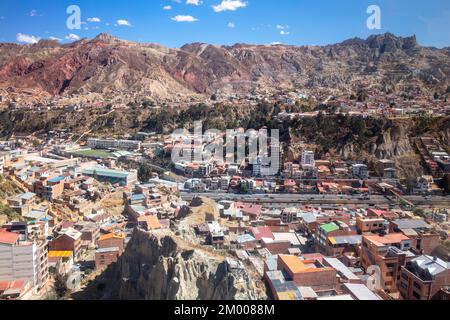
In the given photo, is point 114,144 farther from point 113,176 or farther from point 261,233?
point 261,233

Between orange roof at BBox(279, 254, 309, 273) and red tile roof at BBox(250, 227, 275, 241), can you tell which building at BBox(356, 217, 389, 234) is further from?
orange roof at BBox(279, 254, 309, 273)

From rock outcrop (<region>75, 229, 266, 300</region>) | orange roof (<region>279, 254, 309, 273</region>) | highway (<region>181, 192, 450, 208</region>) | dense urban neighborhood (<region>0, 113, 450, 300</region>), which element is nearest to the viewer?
rock outcrop (<region>75, 229, 266, 300</region>)

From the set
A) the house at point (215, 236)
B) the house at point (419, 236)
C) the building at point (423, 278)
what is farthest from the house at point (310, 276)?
the house at point (419, 236)

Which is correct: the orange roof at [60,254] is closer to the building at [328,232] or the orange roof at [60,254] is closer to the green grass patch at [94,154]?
the building at [328,232]

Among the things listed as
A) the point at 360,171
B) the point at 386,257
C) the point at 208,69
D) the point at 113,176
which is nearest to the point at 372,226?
the point at 386,257

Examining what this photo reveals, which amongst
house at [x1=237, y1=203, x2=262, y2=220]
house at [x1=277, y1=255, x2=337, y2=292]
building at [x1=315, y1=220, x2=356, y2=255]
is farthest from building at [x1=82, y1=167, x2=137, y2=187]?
house at [x1=277, y1=255, x2=337, y2=292]
